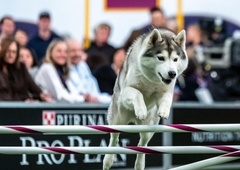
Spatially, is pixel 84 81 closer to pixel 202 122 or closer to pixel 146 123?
pixel 202 122

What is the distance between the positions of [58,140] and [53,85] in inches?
36.0

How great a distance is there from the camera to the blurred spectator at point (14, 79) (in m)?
10.8

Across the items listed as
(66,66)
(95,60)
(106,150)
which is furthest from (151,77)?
(95,60)

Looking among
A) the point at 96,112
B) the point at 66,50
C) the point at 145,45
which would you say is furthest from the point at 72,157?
the point at 145,45

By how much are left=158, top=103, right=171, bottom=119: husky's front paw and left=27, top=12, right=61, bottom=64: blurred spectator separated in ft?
19.6

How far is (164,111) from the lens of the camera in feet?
24.2

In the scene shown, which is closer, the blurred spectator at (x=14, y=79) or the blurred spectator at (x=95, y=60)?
the blurred spectator at (x=14, y=79)

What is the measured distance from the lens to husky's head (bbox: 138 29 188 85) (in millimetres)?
7465

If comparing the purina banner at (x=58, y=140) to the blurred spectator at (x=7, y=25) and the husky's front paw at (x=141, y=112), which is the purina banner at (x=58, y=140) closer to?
the blurred spectator at (x=7, y=25)

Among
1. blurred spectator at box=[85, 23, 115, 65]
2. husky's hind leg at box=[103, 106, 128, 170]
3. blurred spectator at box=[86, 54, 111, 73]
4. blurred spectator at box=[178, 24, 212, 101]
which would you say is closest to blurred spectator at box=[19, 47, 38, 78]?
blurred spectator at box=[86, 54, 111, 73]

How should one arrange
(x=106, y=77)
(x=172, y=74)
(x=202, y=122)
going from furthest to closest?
(x=106, y=77) < (x=202, y=122) < (x=172, y=74)

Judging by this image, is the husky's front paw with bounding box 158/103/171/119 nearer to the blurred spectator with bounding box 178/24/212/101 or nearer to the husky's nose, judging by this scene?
the husky's nose

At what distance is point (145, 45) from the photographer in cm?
775

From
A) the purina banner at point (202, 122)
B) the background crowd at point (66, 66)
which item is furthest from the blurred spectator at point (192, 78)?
the purina banner at point (202, 122)
